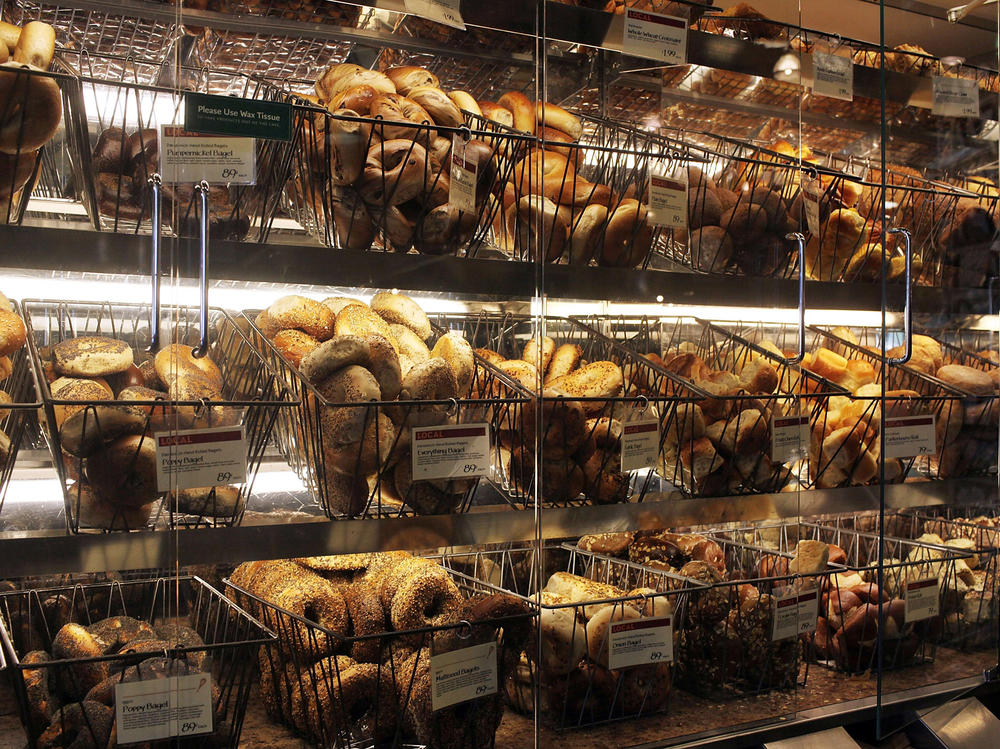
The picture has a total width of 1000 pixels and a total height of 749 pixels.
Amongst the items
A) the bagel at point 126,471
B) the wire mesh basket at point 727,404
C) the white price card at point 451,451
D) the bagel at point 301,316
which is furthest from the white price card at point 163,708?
the wire mesh basket at point 727,404

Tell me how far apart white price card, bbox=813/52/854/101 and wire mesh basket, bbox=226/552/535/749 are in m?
1.20

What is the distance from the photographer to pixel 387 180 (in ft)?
4.46

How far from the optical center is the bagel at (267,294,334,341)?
1.39m

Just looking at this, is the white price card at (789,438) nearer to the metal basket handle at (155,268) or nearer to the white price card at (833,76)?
the white price card at (833,76)

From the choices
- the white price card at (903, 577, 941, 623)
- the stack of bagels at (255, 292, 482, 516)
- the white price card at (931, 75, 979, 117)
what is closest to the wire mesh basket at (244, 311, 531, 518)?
the stack of bagels at (255, 292, 482, 516)

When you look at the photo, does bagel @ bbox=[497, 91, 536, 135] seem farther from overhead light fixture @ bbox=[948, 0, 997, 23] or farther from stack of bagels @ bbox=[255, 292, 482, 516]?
overhead light fixture @ bbox=[948, 0, 997, 23]

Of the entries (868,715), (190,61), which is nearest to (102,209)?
(190,61)

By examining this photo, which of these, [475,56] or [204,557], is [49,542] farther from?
[475,56]

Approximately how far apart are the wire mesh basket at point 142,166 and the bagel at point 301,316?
132 millimetres

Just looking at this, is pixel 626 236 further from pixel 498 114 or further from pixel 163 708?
pixel 163 708

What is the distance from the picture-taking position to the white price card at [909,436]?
1838 mm

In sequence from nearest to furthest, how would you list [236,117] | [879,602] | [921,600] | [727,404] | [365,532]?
[236,117] < [365,532] < [727,404] < [879,602] < [921,600]

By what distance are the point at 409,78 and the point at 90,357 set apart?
667 mm

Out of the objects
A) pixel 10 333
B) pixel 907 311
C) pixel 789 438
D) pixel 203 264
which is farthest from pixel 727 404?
pixel 10 333
